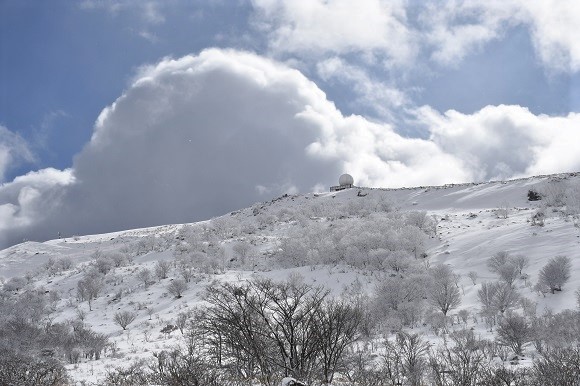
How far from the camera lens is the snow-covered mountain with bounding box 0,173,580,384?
45406 millimetres

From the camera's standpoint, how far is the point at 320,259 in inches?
2653

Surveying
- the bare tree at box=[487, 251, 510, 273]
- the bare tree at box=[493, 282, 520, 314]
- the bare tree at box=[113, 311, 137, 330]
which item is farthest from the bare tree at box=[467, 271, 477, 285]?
the bare tree at box=[113, 311, 137, 330]

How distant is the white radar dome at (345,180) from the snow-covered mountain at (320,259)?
3356 cm

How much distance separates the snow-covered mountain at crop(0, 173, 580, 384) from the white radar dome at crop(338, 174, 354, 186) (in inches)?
1321

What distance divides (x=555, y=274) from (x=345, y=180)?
9694 cm

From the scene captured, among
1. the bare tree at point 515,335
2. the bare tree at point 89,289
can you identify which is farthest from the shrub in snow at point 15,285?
the bare tree at point 515,335

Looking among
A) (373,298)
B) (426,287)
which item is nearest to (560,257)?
(426,287)

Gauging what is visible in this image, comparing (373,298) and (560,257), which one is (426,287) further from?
(560,257)

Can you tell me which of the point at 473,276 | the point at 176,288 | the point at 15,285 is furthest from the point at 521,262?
the point at 15,285

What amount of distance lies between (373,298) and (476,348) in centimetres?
1908

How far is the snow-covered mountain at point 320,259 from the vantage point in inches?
1788

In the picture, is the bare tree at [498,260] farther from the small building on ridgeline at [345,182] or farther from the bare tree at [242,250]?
the small building on ridgeline at [345,182]

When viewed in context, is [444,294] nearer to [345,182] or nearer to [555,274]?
[555,274]

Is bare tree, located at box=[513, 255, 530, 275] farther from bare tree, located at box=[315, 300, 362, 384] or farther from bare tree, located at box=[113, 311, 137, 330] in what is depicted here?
bare tree, located at box=[113, 311, 137, 330]
